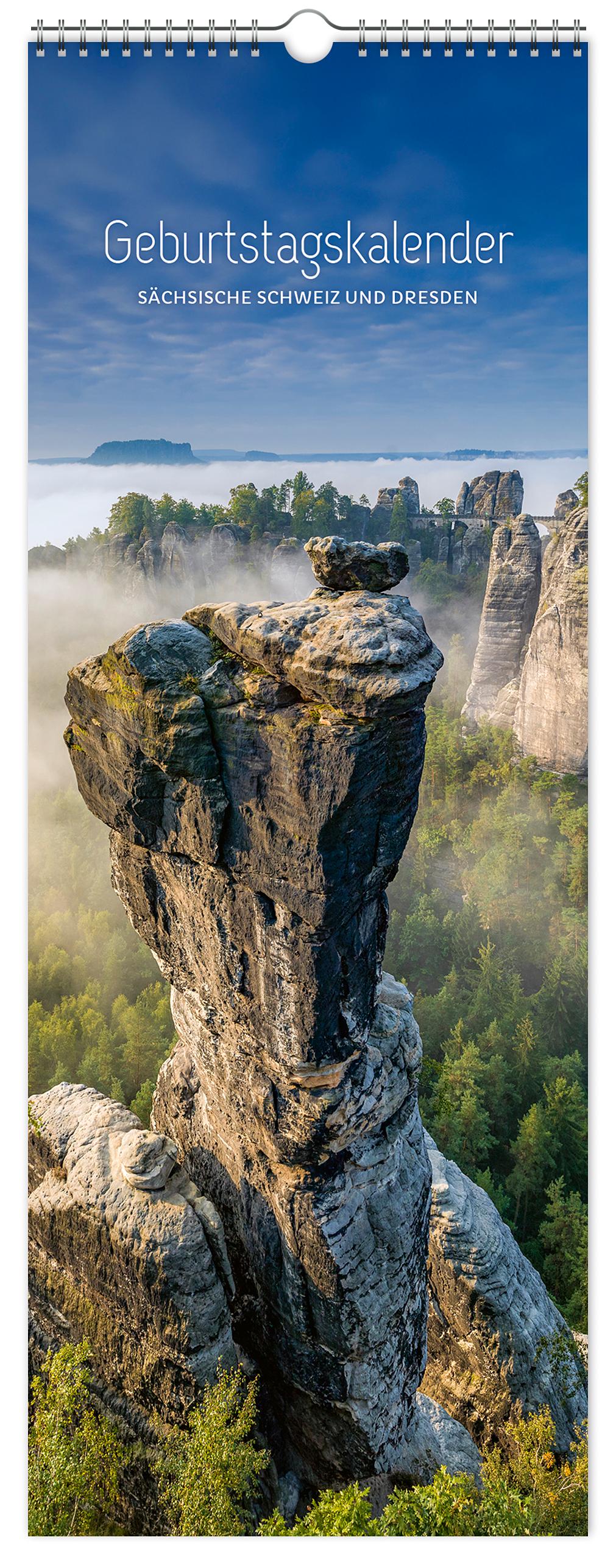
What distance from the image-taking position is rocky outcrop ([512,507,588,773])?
30.2m

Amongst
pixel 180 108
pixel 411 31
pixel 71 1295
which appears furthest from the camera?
pixel 71 1295

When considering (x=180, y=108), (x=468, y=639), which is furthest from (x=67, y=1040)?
(x=468, y=639)

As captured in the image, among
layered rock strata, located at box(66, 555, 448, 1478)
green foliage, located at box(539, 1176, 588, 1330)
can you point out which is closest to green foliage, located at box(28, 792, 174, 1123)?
layered rock strata, located at box(66, 555, 448, 1478)

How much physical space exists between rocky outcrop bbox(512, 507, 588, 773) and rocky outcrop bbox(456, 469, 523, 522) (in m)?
1.99

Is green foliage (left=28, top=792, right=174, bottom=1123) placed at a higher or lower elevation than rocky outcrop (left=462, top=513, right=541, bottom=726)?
lower

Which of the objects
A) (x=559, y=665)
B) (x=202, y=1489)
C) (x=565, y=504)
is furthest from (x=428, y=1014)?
(x=202, y=1489)

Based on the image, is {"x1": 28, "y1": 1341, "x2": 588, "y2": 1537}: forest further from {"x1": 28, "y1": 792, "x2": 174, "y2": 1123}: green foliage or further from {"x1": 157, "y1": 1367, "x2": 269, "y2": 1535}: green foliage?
{"x1": 28, "y1": 792, "x2": 174, "y2": 1123}: green foliage

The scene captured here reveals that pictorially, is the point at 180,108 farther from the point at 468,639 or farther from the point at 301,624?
the point at 468,639

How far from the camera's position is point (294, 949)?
7.29 m

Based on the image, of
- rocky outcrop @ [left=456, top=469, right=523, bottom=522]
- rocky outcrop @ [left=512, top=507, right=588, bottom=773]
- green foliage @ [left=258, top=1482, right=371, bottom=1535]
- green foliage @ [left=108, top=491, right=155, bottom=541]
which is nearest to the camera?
green foliage @ [left=258, top=1482, right=371, bottom=1535]

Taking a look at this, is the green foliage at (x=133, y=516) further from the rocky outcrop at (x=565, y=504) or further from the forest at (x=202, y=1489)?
the forest at (x=202, y=1489)

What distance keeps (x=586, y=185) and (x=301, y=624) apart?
489 cm

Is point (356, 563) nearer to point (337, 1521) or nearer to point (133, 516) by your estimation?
point (337, 1521)

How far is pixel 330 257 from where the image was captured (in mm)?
8047
